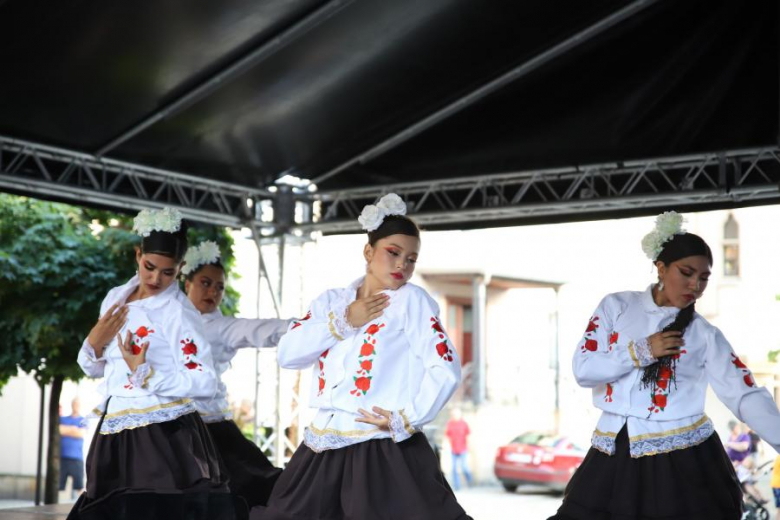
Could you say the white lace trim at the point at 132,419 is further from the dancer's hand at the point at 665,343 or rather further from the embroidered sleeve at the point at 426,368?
the dancer's hand at the point at 665,343

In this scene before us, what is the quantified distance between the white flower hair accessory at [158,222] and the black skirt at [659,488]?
1785 mm

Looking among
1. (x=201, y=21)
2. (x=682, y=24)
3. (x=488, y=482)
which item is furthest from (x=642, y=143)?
(x=488, y=482)

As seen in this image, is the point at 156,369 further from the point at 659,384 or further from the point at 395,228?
the point at 659,384

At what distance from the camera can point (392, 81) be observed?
616cm

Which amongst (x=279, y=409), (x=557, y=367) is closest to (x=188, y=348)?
(x=279, y=409)

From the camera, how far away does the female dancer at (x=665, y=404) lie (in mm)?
3600

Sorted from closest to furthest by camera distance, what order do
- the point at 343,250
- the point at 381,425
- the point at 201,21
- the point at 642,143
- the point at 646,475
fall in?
the point at 381,425 < the point at 646,475 < the point at 201,21 < the point at 642,143 < the point at 343,250

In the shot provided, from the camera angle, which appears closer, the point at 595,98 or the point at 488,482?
the point at 595,98

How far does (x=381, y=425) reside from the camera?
310 cm

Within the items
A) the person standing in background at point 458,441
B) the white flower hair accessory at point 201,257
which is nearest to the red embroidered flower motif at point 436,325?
the white flower hair accessory at point 201,257

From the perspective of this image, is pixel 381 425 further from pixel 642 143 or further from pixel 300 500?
pixel 642 143

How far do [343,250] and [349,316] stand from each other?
55.5 feet

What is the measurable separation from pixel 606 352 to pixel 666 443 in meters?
A: 0.39

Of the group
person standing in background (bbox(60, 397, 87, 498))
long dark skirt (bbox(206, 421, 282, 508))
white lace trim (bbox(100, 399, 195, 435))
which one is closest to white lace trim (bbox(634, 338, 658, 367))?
white lace trim (bbox(100, 399, 195, 435))
